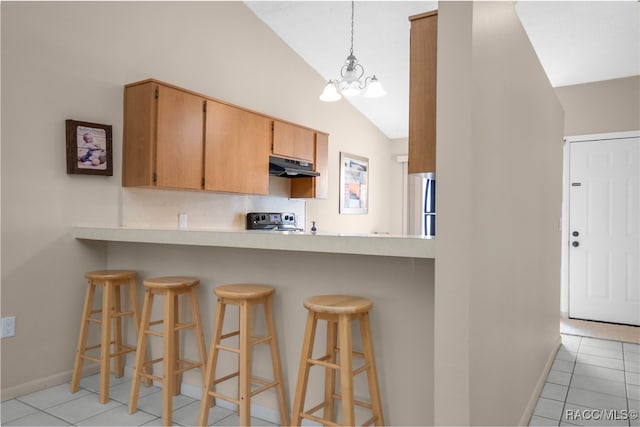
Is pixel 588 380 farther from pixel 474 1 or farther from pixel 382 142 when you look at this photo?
pixel 382 142

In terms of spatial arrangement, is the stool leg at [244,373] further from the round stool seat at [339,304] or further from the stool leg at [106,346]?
the stool leg at [106,346]

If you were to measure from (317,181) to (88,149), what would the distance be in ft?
8.36

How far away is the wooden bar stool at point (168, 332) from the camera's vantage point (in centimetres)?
233

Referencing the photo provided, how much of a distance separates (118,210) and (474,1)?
2.78 m

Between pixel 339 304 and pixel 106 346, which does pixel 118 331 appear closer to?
pixel 106 346

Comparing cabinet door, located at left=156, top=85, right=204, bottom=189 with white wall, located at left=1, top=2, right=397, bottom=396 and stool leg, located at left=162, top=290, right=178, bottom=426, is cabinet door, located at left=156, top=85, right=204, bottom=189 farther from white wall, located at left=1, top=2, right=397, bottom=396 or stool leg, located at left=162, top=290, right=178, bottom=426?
stool leg, located at left=162, top=290, right=178, bottom=426

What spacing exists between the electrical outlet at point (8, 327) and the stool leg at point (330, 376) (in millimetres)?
2011

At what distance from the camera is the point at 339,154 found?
→ 582 centimetres

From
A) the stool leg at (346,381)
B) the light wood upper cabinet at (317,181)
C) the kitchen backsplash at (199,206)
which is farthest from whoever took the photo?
the light wood upper cabinet at (317,181)

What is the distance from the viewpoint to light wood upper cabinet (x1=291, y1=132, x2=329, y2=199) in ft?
16.5

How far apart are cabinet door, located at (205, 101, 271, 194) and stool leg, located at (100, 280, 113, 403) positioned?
1257mm

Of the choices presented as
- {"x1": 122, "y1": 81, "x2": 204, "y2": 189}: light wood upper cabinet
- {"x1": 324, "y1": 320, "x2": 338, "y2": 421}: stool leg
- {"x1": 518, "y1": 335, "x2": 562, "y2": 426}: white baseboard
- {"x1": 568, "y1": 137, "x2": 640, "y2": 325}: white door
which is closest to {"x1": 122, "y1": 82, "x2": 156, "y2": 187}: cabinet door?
{"x1": 122, "y1": 81, "x2": 204, "y2": 189}: light wood upper cabinet

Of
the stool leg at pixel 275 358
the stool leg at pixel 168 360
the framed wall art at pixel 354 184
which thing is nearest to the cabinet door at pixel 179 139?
the stool leg at pixel 168 360

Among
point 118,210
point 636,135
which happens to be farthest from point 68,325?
point 636,135
